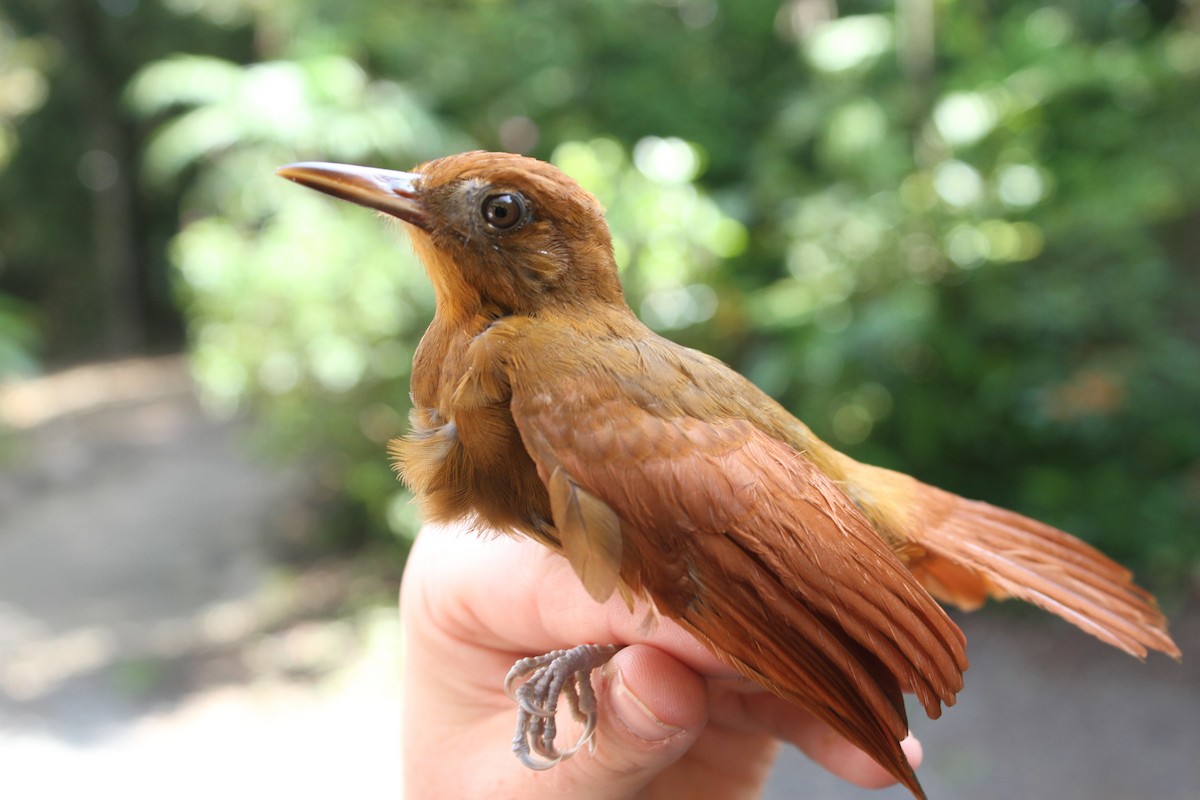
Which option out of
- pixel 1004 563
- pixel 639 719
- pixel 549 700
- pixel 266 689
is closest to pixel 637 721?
pixel 639 719

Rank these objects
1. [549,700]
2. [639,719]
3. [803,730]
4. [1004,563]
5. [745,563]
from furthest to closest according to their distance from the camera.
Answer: [803,730], [1004,563], [549,700], [639,719], [745,563]

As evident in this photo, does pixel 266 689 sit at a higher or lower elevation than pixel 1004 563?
lower

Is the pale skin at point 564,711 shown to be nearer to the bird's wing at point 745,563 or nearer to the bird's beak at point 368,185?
the bird's wing at point 745,563

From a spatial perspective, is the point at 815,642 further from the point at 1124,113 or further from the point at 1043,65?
the point at 1124,113

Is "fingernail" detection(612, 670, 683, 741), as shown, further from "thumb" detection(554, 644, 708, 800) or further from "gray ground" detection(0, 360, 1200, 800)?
→ "gray ground" detection(0, 360, 1200, 800)

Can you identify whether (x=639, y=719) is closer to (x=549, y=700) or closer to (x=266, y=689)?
(x=549, y=700)

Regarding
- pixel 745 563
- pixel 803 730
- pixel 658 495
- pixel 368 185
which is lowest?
pixel 803 730

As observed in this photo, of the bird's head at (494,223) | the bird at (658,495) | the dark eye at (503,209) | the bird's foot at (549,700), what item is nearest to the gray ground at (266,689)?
the bird at (658,495)
